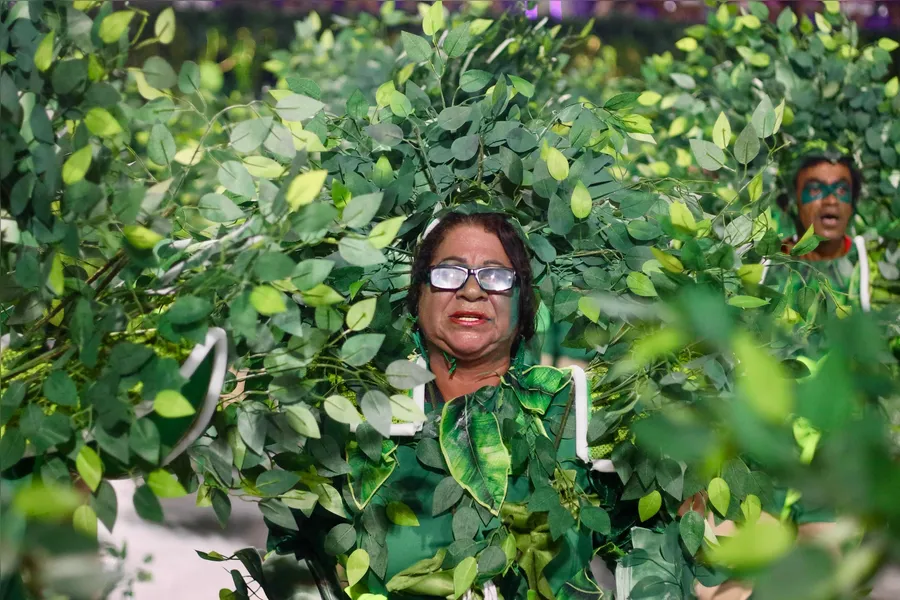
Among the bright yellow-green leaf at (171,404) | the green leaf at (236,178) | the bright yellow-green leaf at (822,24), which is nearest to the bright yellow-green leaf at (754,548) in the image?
the bright yellow-green leaf at (171,404)

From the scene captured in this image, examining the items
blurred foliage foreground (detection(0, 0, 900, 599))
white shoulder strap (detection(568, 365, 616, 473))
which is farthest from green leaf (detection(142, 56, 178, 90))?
white shoulder strap (detection(568, 365, 616, 473))

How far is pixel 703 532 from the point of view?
136 cm

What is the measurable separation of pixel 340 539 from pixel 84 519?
427mm

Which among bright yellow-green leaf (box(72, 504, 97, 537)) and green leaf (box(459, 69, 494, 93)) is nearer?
bright yellow-green leaf (box(72, 504, 97, 537))

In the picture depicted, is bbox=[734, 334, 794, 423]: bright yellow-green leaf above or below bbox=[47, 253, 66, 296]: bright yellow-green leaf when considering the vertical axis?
above

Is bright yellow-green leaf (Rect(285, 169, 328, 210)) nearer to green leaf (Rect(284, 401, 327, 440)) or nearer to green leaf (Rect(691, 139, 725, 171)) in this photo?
green leaf (Rect(284, 401, 327, 440))

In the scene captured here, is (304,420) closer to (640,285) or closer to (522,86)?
(640,285)

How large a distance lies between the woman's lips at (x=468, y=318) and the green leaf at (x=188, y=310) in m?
0.47

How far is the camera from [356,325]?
47.8 inches

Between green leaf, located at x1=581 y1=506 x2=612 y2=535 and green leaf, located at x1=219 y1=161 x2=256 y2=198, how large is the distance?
0.62 meters

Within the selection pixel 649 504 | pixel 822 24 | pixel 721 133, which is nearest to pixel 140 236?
pixel 649 504

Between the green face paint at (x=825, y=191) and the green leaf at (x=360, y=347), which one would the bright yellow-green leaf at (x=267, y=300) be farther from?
the green face paint at (x=825, y=191)

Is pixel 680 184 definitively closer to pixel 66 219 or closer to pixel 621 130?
pixel 621 130

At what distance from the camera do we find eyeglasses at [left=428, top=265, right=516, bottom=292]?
1440 mm
